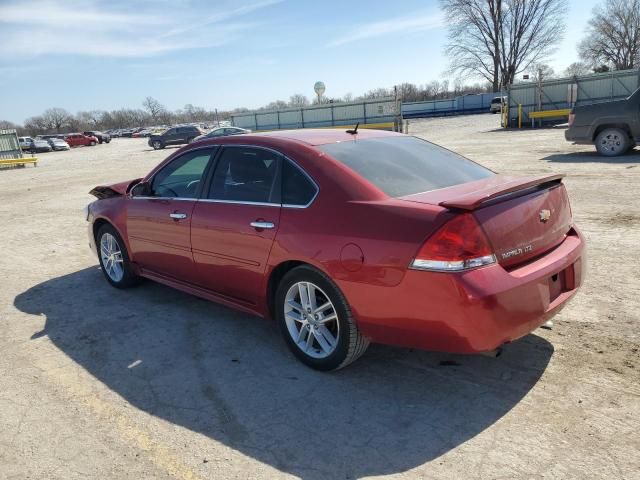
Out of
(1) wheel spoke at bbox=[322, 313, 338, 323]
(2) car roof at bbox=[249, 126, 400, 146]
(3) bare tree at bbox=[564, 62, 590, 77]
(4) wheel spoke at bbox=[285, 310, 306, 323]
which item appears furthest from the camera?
(3) bare tree at bbox=[564, 62, 590, 77]

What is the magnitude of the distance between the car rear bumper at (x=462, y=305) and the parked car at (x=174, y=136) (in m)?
39.4

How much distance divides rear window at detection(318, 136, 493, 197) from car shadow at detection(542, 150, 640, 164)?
389 inches

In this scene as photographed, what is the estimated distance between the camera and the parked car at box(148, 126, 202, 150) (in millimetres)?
40438

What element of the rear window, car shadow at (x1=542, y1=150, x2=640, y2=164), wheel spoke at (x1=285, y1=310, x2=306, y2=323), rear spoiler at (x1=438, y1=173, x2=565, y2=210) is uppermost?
the rear window

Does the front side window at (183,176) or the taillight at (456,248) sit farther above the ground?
the front side window at (183,176)

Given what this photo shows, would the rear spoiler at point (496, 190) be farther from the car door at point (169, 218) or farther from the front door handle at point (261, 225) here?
the car door at point (169, 218)

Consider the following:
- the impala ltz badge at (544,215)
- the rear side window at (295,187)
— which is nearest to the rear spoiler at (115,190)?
the rear side window at (295,187)

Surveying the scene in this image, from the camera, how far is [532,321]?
9.70 ft

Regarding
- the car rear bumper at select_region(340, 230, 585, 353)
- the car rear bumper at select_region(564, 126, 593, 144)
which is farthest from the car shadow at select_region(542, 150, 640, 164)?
the car rear bumper at select_region(340, 230, 585, 353)

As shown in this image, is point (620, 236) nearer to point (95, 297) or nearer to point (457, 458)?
point (457, 458)

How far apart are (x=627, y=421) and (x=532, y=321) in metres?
0.70

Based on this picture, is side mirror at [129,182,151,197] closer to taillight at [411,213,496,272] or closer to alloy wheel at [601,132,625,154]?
taillight at [411,213,496,272]

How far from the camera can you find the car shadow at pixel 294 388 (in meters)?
2.76

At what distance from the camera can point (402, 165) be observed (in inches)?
145
